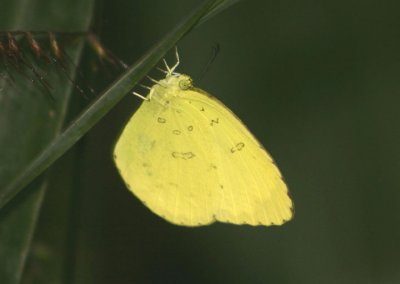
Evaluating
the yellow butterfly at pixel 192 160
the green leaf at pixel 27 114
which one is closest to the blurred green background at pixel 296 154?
the yellow butterfly at pixel 192 160

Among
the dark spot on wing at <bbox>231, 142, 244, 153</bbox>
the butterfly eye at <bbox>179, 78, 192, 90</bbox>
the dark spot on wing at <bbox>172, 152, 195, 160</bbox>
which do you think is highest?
the butterfly eye at <bbox>179, 78, 192, 90</bbox>

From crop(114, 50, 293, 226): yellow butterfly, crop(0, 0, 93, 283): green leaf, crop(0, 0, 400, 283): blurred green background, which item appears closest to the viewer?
crop(0, 0, 93, 283): green leaf

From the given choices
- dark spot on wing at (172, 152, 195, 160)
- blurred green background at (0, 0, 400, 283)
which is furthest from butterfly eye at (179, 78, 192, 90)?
blurred green background at (0, 0, 400, 283)

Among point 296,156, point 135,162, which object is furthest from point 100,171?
point 296,156

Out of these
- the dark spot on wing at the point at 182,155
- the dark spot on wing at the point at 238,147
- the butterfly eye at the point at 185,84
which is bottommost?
the dark spot on wing at the point at 238,147

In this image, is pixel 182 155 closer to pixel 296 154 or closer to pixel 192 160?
pixel 192 160

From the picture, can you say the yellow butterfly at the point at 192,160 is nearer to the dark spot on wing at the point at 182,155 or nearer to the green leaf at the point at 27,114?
the dark spot on wing at the point at 182,155

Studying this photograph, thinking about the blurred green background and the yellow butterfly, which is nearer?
the yellow butterfly

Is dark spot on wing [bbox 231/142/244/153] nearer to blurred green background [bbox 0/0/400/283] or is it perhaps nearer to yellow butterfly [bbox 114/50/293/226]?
yellow butterfly [bbox 114/50/293/226]
